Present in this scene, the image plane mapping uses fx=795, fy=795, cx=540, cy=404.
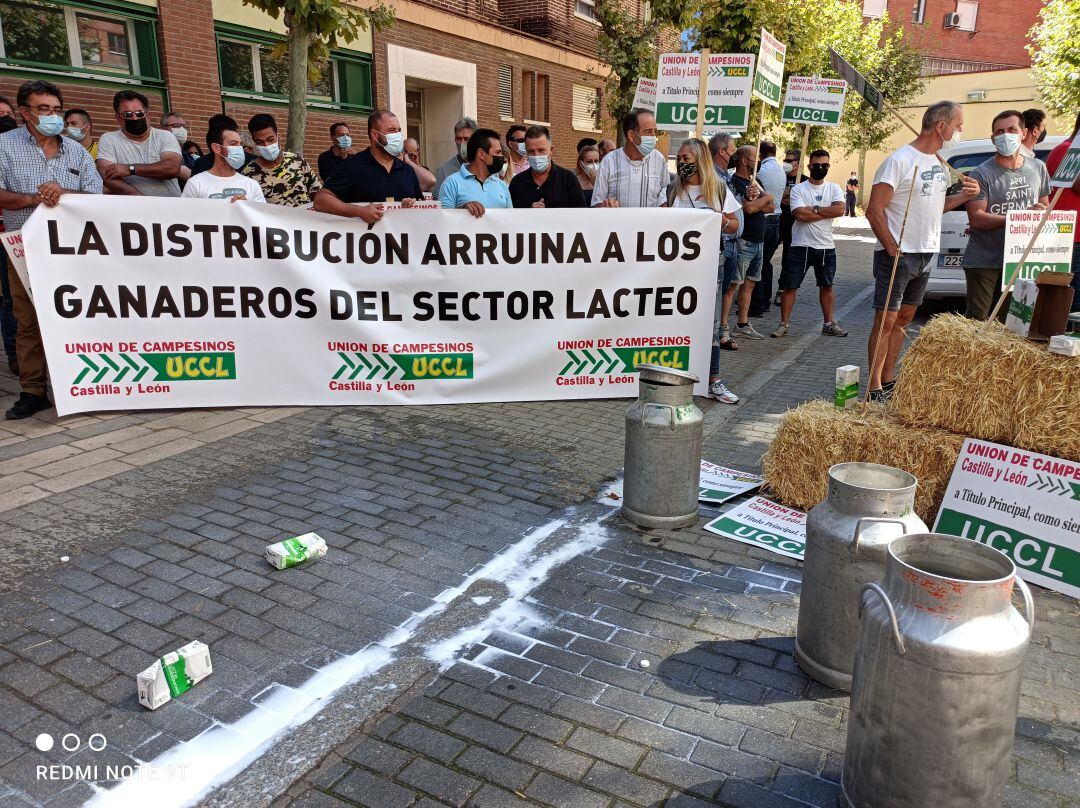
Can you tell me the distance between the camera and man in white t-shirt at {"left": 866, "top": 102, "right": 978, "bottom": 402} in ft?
19.6

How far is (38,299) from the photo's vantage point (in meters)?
5.91

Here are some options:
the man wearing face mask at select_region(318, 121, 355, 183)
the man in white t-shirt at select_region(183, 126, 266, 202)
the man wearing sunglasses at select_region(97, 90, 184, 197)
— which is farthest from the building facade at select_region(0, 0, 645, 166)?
the man in white t-shirt at select_region(183, 126, 266, 202)

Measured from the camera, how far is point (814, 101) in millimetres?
10820

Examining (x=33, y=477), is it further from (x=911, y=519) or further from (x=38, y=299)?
(x=911, y=519)

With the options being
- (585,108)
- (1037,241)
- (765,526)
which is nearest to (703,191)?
(1037,241)

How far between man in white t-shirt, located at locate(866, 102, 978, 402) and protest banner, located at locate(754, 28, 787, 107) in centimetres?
296

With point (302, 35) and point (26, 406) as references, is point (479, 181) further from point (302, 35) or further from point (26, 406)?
point (26, 406)

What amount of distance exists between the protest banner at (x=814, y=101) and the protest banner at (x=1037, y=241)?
5748 mm

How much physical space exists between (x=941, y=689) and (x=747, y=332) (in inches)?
315

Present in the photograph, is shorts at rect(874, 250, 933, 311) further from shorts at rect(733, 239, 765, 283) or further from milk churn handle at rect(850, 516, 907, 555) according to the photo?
milk churn handle at rect(850, 516, 907, 555)

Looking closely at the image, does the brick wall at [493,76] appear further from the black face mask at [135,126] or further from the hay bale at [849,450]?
the hay bale at [849,450]

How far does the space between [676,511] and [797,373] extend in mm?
4048

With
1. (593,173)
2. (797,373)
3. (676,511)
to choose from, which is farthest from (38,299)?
(593,173)

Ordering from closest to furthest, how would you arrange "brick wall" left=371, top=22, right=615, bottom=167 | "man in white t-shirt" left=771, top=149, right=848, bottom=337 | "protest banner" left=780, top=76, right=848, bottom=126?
"man in white t-shirt" left=771, top=149, right=848, bottom=337
"protest banner" left=780, top=76, right=848, bottom=126
"brick wall" left=371, top=22, right=615, bottom=167
